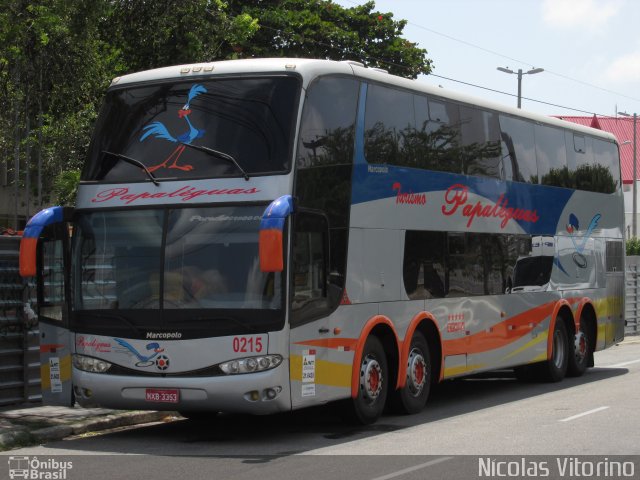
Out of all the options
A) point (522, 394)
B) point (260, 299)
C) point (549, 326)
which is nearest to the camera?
point (260, 299)

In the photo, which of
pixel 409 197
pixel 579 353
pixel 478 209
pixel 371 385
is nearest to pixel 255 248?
pixel 371 385

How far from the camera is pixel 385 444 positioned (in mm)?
12148

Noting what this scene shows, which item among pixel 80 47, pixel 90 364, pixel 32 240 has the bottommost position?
pixel 90 364

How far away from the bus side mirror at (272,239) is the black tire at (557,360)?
30.3 feet

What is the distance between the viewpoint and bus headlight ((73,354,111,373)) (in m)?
12.6

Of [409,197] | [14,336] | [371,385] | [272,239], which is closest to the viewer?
[272,239]

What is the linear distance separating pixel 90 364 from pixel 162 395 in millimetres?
Result: 1012

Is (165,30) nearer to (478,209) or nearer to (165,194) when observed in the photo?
(478,209)

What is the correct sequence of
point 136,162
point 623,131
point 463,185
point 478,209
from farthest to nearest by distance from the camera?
point 623,131
point 478,209
point 463,185
point 136,162

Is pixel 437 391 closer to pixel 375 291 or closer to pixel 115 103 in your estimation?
pixel 375 291

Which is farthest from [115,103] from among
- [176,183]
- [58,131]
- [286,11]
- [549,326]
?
[286,11]

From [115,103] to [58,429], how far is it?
144 inches

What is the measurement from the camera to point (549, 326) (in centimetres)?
1948

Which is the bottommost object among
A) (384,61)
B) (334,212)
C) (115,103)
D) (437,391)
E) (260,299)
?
(437,391)
